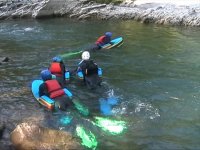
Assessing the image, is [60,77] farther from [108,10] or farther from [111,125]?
[108,10]

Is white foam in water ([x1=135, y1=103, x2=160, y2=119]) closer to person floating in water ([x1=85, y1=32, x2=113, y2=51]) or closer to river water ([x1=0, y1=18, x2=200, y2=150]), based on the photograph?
river water ([x1=0, y1=18, x2=200, y2=150])

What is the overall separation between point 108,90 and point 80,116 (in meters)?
2.58

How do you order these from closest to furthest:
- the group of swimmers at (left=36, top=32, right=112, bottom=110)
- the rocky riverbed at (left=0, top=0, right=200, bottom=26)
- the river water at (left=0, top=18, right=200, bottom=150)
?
the river water at (left=0, top=18, right=200, bottom=150), the group of swimmers at (left=36, top=32, right=112, bottom=110), the rocky riverbed at (left=0, top=0, right=200, bottom=26)

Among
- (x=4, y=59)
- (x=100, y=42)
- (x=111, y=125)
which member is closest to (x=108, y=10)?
(x=100, y=42)

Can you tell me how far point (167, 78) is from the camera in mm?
16391

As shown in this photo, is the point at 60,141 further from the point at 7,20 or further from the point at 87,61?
the point at 7,20

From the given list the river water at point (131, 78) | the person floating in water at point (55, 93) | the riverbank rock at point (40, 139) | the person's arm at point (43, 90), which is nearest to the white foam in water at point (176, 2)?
the river water at point (131, 78)

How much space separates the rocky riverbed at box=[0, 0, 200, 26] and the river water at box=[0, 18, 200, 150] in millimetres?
1462

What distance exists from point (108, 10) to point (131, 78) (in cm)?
1655

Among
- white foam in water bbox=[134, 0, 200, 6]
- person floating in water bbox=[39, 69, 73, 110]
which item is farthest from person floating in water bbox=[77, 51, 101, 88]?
white foam in water bbox=[134, 0, 200, 6]

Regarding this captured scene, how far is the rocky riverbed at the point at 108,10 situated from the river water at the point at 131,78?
146cm

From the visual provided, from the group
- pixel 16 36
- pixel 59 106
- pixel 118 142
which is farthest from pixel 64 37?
pixel 118 142

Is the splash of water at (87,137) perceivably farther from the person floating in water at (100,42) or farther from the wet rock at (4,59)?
the person floating in water at (100,42)

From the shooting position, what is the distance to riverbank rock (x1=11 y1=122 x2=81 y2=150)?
10.1 m
